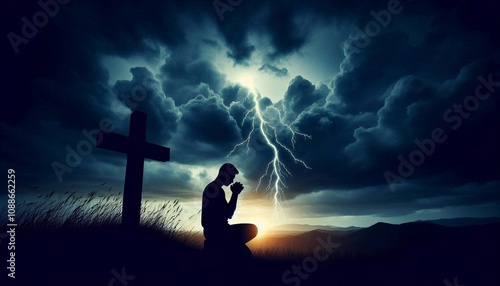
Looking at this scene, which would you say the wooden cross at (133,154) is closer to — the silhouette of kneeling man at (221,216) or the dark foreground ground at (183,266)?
the dark foreground ground at (183,266)

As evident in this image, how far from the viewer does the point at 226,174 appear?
5.02m

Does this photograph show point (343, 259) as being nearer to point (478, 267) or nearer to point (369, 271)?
point (369, 271)

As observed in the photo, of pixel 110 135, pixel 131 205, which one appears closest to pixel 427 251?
pixel 131 205

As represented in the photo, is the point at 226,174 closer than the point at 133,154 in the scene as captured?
Yes

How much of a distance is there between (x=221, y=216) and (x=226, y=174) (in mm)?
828
